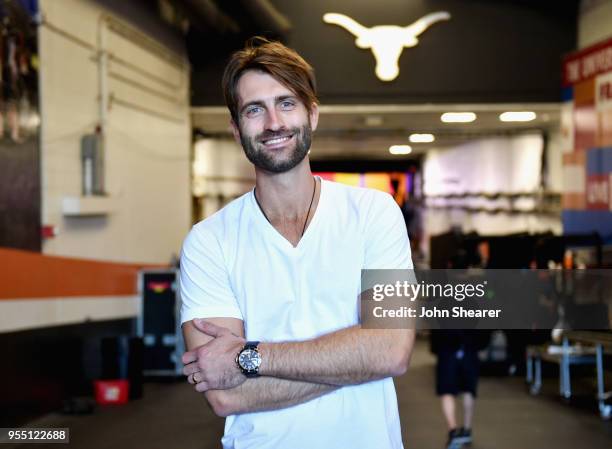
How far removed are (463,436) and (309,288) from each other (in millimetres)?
Answer: 3478

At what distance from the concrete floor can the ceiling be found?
2979mm

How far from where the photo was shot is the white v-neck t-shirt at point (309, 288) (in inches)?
61.7

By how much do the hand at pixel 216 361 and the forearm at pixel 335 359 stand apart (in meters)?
0.06

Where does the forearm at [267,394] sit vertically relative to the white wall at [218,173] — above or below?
below

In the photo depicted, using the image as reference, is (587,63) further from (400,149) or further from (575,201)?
(400,149)

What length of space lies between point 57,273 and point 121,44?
7.71 ft

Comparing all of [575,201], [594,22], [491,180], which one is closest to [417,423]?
[575,201]

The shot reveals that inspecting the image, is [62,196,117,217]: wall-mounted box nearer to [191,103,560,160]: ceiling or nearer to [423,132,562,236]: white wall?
[191,103,560,160]: ceiling

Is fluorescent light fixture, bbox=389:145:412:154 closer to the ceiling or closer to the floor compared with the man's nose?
closer to the ceiling

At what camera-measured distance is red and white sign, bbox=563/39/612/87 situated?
6.75 meters

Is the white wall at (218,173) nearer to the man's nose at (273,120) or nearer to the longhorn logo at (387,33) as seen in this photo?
the longhorn logo at (387,33)

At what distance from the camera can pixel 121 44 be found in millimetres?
7219

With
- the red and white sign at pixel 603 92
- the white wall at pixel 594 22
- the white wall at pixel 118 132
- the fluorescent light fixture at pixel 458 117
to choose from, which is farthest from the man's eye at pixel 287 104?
the fluorescent light fixture at pixel 458 117

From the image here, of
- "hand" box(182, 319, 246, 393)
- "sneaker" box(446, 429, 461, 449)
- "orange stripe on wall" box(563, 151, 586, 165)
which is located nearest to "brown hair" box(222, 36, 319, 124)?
"hand" box(182, 319, 246, 393)
